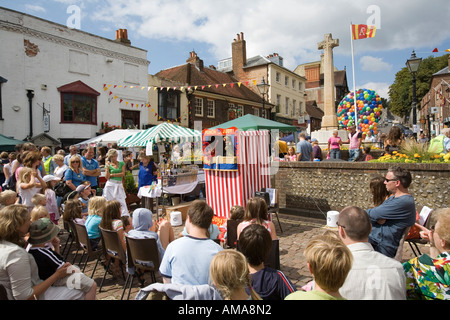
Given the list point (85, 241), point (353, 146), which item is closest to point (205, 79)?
point (353, 146)

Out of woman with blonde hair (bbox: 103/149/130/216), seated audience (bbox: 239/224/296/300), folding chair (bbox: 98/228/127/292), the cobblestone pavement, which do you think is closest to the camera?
seated audience (bbox: 239/224/296/300)

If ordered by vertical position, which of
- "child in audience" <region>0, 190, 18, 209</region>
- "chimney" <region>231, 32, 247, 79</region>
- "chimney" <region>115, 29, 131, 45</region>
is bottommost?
"child in audience" <region>0, 190, 18, 209</region>

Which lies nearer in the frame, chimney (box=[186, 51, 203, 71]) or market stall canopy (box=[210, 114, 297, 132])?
market stall canopy (box=[210, 114, 297, 132])

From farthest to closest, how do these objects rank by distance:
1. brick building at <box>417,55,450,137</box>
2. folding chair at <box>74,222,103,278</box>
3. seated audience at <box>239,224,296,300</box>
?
1. brick building at <box>417,55,450,137</box>
2. folding chair at <box>74,222,103,278</box>
3. seated audience at <box>239,224,296,300</box>

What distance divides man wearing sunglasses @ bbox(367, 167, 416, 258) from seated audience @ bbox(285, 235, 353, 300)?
174 centimetres

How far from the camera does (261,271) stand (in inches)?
91.0

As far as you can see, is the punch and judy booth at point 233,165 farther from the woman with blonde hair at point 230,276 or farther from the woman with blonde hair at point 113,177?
the woman with blonde hair at point 230,276

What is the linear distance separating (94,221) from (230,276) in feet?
10.0

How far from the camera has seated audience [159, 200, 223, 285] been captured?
2.42 metres

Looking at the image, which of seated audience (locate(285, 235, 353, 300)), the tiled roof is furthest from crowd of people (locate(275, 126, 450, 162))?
the tiled roof

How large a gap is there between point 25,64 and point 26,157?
11.9 meters

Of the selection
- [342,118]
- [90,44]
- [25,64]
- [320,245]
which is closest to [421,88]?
[342,118]

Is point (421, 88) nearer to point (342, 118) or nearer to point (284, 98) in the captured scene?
point (284, 98)

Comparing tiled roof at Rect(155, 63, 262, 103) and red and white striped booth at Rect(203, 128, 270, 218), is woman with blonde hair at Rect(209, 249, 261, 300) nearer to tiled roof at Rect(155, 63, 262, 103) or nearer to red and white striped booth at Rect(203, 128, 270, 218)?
red and white striped booth at Rect(203, 128, 270, 218)
